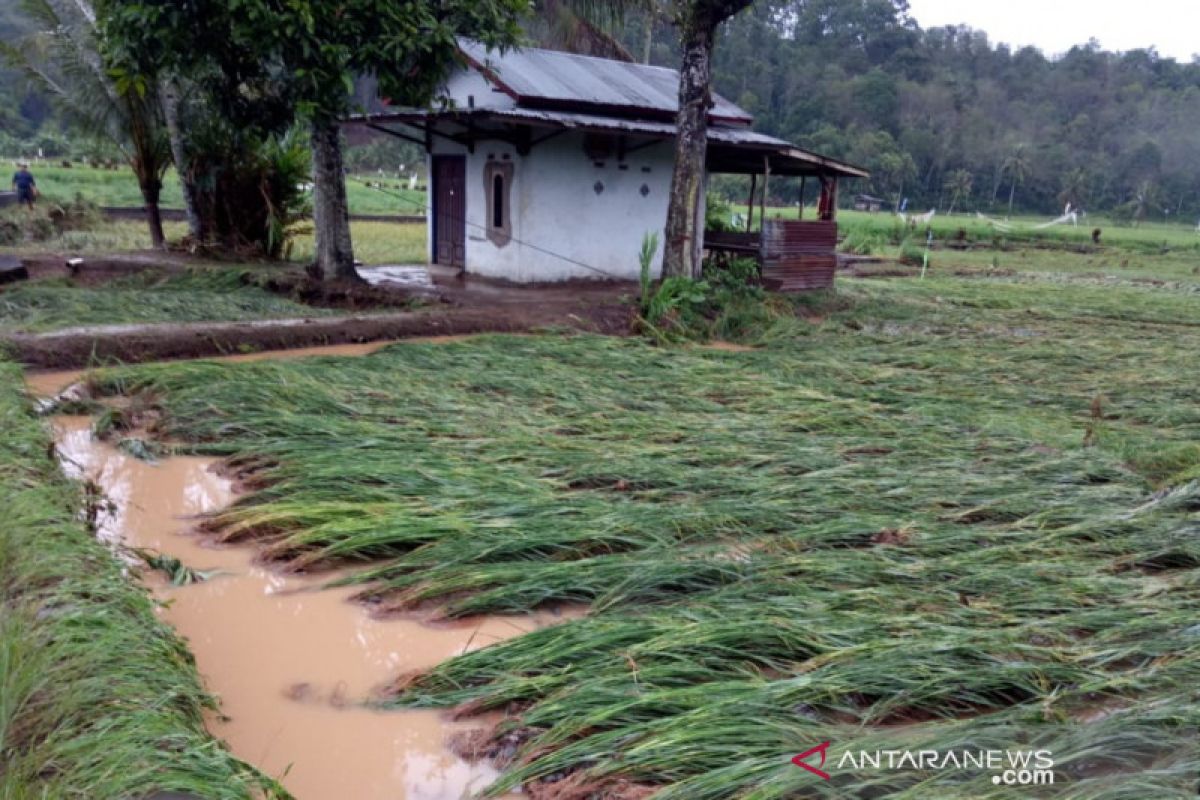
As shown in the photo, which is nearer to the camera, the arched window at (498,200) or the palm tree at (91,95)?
the palm tree at (91,95)

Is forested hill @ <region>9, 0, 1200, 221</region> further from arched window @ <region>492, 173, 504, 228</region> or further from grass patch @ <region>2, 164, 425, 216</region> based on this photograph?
arched window @ <region>492, 173, 504, 228</region>

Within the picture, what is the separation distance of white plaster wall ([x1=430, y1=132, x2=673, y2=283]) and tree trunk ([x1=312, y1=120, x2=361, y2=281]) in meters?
2.50

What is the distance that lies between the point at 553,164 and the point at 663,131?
1.52m

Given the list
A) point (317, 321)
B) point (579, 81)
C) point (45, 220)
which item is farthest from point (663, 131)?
point (45, 220)

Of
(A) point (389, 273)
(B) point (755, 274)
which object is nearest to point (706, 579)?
(B) point (755, 274)

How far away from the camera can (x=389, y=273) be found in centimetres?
1308

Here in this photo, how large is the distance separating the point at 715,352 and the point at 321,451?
440 centimetres

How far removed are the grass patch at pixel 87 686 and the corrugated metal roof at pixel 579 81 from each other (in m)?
8.91

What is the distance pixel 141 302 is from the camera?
8.63 meters

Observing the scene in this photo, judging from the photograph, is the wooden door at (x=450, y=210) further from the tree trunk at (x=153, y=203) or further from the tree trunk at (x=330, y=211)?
the tree trunk at (x=153, y=203)

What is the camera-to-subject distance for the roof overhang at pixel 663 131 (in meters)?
11.2

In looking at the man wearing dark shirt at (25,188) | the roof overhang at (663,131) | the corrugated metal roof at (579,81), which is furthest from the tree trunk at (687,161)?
the man wearing dark shirt at (25,188)

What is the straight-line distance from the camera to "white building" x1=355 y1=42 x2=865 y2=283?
40.2ft

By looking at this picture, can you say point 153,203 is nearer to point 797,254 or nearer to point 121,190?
point 797,254
